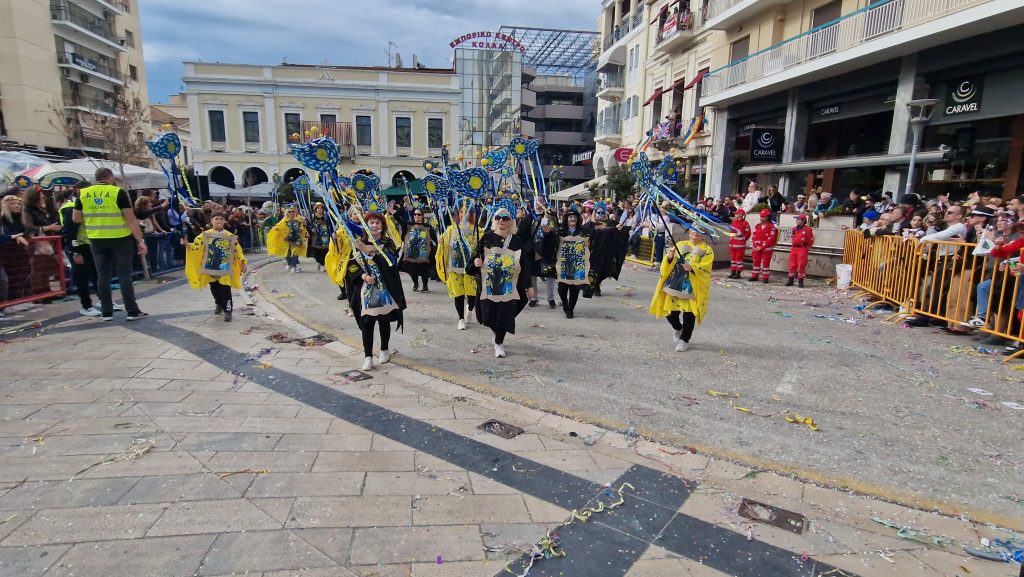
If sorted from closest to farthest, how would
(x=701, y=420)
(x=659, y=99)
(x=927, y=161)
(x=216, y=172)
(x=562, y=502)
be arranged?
(x=562, y=502) < (x=701, y=420) < (x=927, y=161) < (x=659, y=99) < (x=216, y=172)

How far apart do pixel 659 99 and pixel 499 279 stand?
24323 mm

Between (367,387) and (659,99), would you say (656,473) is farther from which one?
(659,99)

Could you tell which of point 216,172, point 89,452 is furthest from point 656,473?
point 216,172

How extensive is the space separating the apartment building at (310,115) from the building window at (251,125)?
0.06m

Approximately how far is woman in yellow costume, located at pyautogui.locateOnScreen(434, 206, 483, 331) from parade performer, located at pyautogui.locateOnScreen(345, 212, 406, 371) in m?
1.64

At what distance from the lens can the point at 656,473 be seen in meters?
3.42

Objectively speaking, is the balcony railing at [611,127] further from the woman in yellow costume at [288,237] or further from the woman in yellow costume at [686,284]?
the woman in yellow costume at [686,284]

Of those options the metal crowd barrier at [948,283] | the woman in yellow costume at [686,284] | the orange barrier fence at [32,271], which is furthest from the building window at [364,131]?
the woman in yellow costume at [686,284]

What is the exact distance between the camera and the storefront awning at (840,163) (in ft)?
42.5

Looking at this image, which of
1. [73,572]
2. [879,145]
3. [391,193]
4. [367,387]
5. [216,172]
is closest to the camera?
[73,572]

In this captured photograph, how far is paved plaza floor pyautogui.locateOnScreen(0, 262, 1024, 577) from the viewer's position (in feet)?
8.55

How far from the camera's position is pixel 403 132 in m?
35.2

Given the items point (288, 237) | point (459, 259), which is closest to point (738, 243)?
point (459, 259)

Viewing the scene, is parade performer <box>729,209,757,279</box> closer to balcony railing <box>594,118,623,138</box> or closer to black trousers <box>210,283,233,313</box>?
black trousers <box>210,283,233,313</box>
